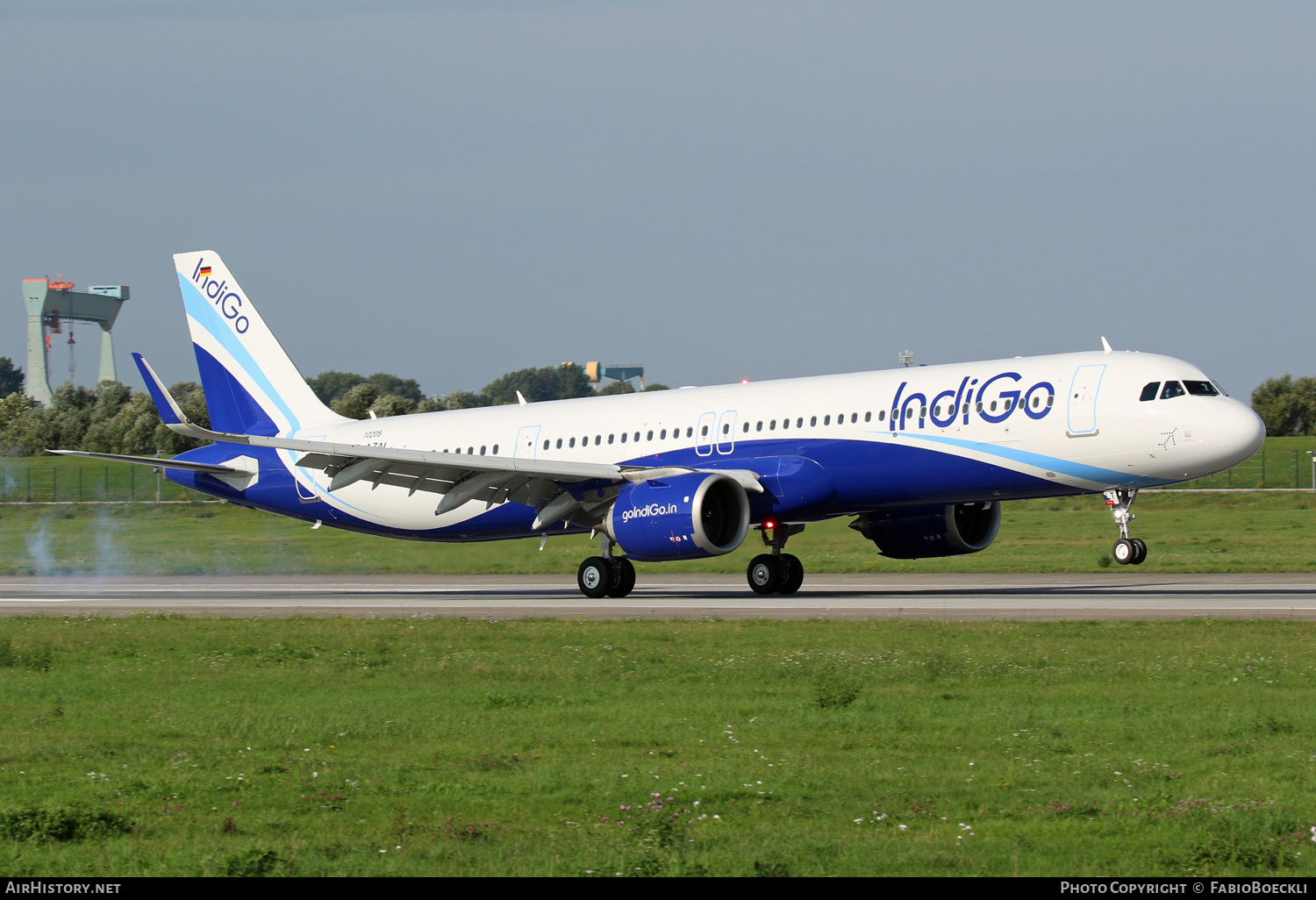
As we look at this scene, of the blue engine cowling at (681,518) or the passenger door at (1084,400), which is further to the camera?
the blue engine cowling at (681,518)

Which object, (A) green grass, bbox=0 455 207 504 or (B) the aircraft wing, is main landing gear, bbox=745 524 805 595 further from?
(A) green grass, bbox=0 455 207 504

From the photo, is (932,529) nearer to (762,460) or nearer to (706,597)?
(762,460)

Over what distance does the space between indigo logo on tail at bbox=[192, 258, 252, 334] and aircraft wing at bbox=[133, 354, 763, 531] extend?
701 centimetres

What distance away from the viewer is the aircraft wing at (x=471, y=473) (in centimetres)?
2827

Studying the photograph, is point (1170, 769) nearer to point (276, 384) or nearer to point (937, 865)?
point (937, 865)

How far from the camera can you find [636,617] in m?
23.0

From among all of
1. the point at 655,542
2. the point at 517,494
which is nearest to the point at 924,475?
the point at 655,542

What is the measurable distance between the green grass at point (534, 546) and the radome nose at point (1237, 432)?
8.91 meters

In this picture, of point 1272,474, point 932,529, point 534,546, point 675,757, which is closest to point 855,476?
point 932,529

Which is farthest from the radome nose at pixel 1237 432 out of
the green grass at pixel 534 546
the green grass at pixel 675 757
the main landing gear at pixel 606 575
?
the main landing gear at pixel 606 575

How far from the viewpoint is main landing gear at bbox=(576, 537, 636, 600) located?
29.0m

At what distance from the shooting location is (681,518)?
2594 centimetres

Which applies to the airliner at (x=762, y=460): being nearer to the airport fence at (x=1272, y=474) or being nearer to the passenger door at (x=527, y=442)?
the passenger door at (x=527, y=442)

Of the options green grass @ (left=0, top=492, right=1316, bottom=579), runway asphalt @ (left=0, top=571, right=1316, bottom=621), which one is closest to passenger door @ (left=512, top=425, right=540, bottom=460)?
runway asphalt @ (left=0, top=571, right=1316, bottom=621)
